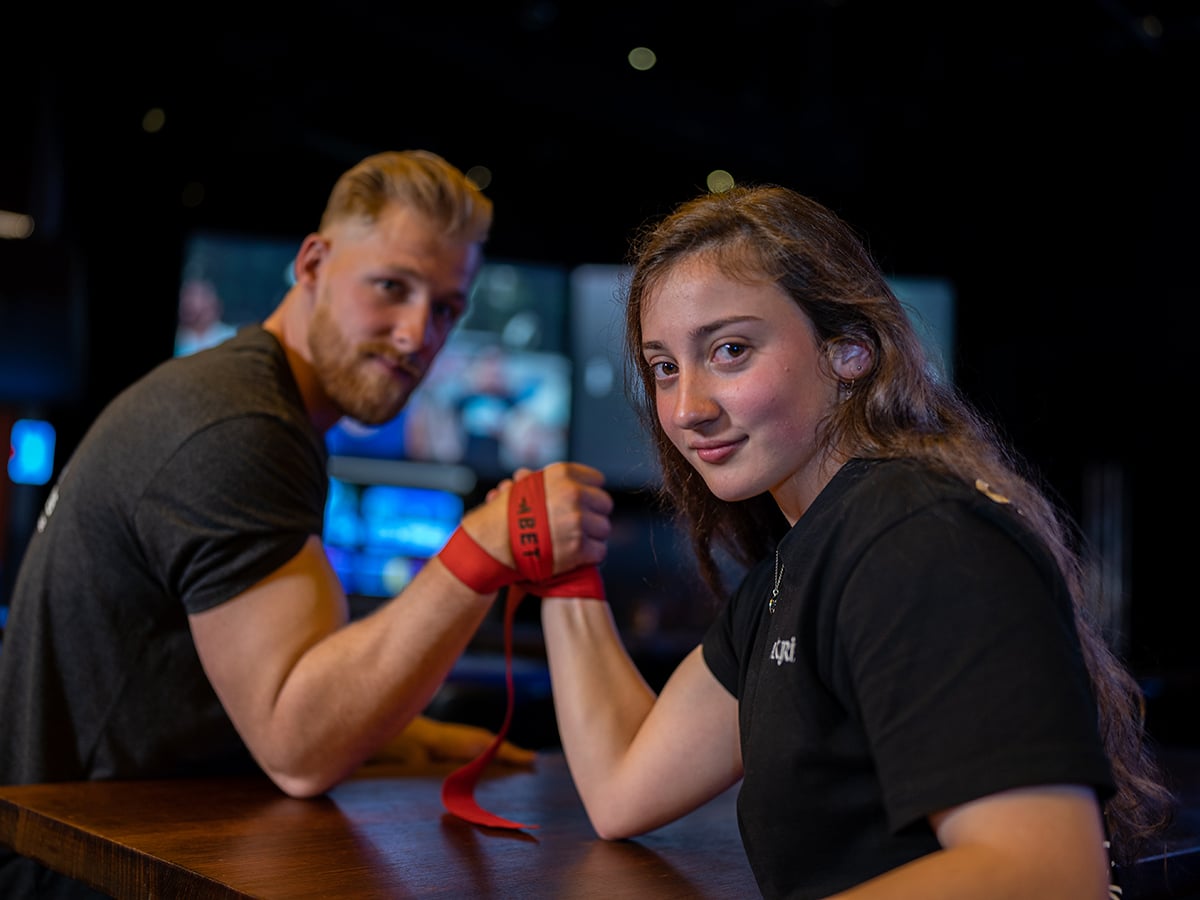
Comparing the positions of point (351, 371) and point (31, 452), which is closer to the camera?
point (351, 371)

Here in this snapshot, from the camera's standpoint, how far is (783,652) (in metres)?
0.96

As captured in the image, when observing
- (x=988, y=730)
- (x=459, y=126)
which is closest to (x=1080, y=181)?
(x=459, y=126)

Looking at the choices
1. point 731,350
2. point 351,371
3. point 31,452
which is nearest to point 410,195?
point 351,371

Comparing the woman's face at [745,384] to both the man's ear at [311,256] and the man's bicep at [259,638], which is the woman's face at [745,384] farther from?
the man's ear at [311,256]

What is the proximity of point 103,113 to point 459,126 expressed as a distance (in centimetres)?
141

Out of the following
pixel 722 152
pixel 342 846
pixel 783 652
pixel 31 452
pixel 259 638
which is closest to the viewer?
pixel 783 652

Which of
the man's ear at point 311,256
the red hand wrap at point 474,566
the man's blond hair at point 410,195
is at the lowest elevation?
the red hand wrap at point 474,566

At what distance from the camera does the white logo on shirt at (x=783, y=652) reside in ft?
3.11

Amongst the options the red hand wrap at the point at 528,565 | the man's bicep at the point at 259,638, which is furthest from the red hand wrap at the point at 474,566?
the man's bicep at the point at 259,638

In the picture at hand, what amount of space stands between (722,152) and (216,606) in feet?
13.4

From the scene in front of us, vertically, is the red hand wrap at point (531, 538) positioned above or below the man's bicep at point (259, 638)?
above

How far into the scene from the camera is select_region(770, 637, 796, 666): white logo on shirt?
0.95m

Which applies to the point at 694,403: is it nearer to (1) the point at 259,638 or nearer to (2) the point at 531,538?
(2) the point at 531,538

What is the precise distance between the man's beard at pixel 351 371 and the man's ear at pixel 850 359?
0.98 meters
